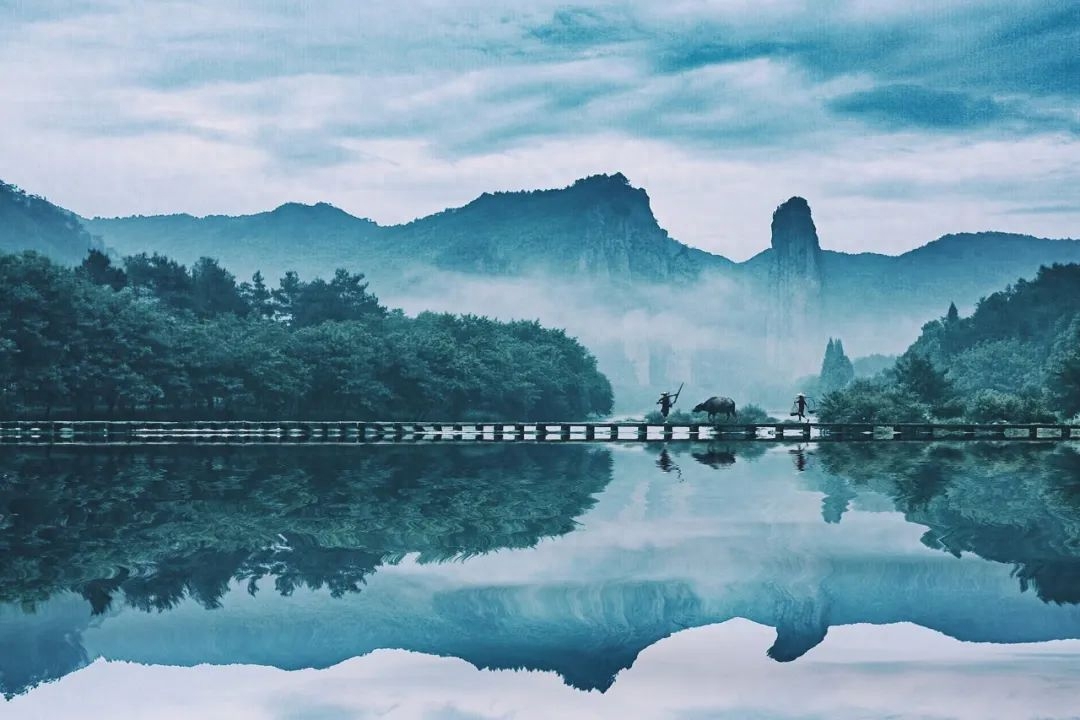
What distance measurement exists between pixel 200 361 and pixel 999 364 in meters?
71.5

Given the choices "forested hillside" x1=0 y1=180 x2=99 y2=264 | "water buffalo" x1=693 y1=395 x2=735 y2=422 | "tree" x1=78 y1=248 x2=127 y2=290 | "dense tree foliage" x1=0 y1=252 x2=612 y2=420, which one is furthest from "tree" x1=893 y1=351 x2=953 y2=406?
"forested hillside" x1=0 y1=180 x2=99 y2=264

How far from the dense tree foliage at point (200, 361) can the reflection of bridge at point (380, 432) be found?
335cm

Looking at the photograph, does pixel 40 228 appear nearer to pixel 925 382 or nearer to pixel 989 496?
pixel 925 382

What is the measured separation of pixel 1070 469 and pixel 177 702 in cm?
3477

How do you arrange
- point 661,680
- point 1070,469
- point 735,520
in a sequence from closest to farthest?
point 661,680 < point 735,520 < point 1070,469

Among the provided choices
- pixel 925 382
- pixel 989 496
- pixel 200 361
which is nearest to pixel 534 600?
pixel 989 496

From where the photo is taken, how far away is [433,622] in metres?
17.7

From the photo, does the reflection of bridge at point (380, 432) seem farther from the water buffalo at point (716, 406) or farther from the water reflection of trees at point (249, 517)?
the water reflection of trees at point (249, 517)

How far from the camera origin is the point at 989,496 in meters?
32.8

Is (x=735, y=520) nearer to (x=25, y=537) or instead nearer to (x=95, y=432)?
(x=25, y=537)

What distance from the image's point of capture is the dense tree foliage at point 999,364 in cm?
7194

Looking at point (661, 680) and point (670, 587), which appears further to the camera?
point (670, 587)

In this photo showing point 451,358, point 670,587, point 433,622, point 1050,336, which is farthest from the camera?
point 1050,336

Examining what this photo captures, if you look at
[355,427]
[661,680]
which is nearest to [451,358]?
[355,427]
